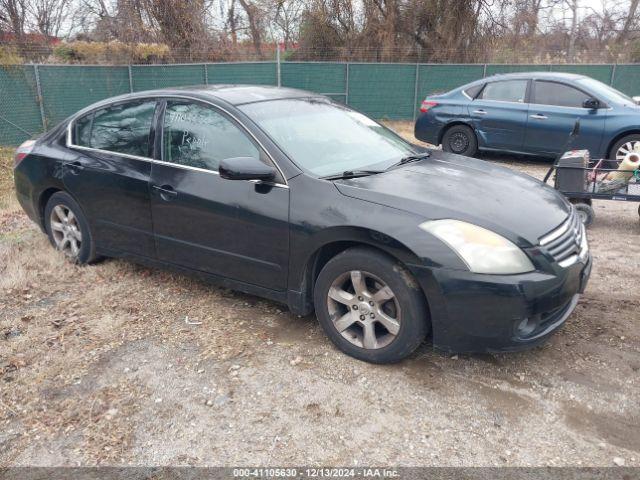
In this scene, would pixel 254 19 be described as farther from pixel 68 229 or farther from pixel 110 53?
pixel 68 229

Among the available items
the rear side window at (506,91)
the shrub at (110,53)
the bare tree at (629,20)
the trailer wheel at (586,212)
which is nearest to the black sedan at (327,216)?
the trailer wheel at (586,212)

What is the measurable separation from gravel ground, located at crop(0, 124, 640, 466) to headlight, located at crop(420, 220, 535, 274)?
28.2 inches

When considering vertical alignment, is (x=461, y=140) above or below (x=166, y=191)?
below

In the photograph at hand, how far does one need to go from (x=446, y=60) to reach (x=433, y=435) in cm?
1913

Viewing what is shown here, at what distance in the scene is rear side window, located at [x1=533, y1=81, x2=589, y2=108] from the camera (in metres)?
8.94

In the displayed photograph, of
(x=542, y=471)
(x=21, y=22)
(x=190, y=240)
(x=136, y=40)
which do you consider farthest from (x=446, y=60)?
(x=542, y=471)

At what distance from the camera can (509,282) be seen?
288cm

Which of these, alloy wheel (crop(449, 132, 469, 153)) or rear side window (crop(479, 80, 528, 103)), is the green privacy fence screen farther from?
rear side window (crop(479, 80, 528, 103))

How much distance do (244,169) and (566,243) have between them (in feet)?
6.51

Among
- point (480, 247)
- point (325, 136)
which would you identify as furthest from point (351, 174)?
point (480, 247)

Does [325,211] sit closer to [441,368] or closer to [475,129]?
[441,368]

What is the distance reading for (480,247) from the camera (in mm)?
2953

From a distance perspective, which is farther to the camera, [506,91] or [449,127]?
[449,127]

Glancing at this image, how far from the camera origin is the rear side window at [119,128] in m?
4.27
